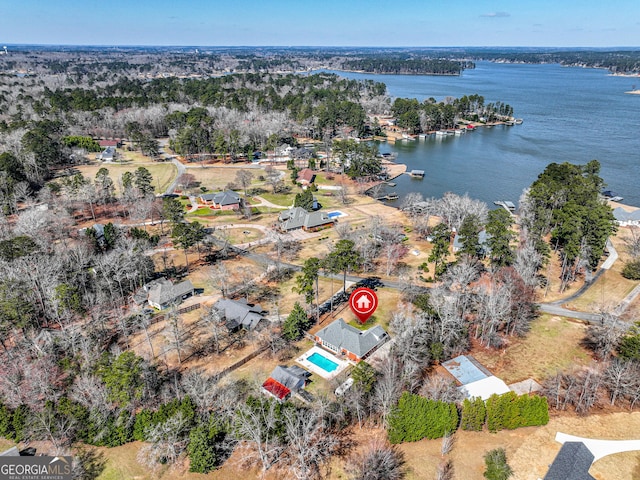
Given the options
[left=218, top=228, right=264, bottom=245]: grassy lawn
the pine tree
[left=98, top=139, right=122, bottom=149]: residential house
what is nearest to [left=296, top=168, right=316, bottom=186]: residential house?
[left=218, top=228, right=264, bottom=245]: grassy lawn

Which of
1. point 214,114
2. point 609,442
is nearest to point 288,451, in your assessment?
point 609,442

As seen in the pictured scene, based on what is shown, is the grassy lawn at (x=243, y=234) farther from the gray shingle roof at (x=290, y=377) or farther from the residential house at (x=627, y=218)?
the residential house at (x=627, y=218)

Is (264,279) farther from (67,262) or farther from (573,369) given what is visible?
(573,369)

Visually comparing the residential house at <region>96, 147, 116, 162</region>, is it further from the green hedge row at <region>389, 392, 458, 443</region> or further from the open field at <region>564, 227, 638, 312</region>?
the open field at <region>564, 227, 638, 312</region>

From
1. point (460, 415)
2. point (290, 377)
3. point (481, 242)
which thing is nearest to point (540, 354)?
point (460, 415)

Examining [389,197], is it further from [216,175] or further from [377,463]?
[377,463]

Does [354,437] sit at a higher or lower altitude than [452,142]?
lower
